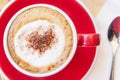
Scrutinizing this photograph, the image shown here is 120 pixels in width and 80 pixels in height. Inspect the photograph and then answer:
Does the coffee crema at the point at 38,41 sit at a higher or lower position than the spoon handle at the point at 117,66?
higher

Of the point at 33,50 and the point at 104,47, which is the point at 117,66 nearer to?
the point at 104,47

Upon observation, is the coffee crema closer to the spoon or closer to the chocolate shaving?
the chocolate shaving

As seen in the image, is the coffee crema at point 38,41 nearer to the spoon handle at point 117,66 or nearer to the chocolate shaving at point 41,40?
the chocolate shaving at point 41,40

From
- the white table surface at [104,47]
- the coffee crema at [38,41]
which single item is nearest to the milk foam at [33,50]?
the coffee crema at [38,41]

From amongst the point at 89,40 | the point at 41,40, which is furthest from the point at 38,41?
the point at 89,40

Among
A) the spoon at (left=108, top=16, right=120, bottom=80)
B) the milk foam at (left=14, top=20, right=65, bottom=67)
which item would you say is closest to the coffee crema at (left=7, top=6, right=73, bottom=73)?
the milk foam at (left=14, top=20, right=65, bottom=67)

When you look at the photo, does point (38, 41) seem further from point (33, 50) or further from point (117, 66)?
point (117, 66)

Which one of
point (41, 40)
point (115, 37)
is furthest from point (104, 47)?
point (41, 40)
